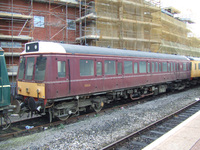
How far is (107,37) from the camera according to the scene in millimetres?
23438

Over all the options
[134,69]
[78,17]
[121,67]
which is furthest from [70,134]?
[78,17]

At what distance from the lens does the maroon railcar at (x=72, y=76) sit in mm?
7853

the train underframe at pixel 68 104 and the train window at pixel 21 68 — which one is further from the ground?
the train window at pixel 21 68

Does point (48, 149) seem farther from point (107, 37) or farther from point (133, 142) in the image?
point (107, 37)

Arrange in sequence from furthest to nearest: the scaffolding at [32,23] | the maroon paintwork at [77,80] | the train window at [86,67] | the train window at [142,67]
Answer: the scaffolding at [32,23] → the train window at [142,67] → the train window at [86,67] → the maroon paintwork at [77,80]

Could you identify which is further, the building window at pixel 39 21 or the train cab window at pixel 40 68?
the building window at pixel 39 21

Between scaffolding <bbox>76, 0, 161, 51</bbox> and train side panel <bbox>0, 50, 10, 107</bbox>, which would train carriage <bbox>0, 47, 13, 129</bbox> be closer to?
train side panel <bbox>0, 50, 10, 107</bbox>

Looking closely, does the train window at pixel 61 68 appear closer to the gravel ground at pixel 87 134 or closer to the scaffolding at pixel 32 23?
the gravel ground at pixel 87 134

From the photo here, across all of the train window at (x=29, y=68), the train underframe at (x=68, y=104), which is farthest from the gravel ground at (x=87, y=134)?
the train window at (x=29, y=68)

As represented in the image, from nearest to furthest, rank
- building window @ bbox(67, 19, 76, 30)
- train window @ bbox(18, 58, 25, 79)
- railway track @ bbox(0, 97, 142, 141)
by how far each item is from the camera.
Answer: railway track @ bbox(0, 97, 142, 141)
train window @ bbox(18, 58, 25, 79)
building window @ bbox(67, 19, 76, 30)

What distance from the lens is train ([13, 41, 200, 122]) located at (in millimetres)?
7867

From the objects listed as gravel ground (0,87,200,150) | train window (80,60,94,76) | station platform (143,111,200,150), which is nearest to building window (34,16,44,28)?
train window (80,60,94,76)

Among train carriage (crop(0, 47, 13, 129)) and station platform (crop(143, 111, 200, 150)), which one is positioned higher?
train carriage (crop(0, 47, 13, 129))

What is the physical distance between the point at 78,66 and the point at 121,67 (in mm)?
3484
